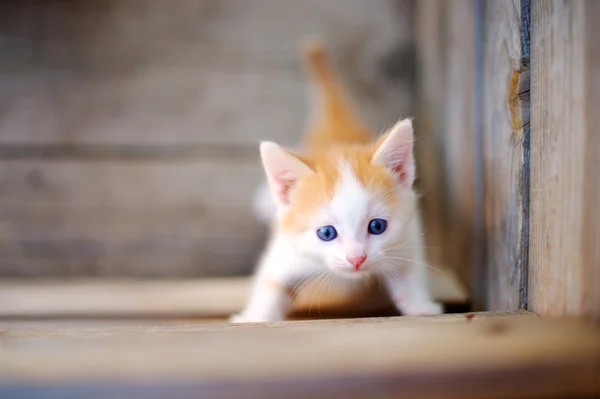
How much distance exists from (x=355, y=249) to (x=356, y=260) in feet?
0.06

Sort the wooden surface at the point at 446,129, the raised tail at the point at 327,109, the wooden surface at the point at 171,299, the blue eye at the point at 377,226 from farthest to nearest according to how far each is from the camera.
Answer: the raised tail at the point at 327,109, the wooden surface at the point at 446,129, the wooden surface at the point at 171,299, the blue eye at the point at 377,226

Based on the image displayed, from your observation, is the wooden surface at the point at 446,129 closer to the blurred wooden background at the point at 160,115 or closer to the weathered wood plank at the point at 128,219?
the blurred wooden background at the point at 160,115

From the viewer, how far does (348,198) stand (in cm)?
92

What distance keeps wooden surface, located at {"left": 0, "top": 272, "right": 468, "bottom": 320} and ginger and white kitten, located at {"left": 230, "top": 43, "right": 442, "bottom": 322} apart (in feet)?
0.18

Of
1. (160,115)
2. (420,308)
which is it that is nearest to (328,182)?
(420,308)

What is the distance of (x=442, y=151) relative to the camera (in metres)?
1.38

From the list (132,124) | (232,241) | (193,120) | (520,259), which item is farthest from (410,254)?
(132,124)

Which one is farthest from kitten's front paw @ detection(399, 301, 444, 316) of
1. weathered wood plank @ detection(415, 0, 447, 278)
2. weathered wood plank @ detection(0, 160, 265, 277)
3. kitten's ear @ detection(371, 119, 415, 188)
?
weathered wood plank @ detection(0, 160, 265, 277)

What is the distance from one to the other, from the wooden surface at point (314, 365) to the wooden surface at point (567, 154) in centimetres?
8

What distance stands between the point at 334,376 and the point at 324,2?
1243mm

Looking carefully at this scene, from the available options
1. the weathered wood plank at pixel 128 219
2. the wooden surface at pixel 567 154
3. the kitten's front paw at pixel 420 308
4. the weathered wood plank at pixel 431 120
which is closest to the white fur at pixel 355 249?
the kitten's front paw at pixel 420 308

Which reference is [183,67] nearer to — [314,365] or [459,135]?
[459,135]

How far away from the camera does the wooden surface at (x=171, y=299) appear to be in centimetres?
A: 106

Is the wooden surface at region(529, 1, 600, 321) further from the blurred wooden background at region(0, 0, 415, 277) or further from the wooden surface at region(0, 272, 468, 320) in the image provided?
the blurred wooden background at region(0, 0, 415, 277)
